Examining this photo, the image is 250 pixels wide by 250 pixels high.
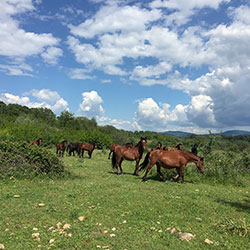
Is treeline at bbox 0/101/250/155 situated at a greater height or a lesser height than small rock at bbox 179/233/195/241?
greater

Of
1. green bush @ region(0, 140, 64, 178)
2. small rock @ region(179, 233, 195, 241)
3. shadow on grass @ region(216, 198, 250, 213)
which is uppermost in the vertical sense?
green bush @ region(0, 140, 64, 178)

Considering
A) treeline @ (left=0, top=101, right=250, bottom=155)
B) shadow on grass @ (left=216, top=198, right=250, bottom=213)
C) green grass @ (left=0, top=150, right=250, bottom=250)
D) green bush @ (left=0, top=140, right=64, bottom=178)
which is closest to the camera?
green grass @ (left=0, top=150, right=250, bottom=250)

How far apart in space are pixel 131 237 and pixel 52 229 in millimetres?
1832

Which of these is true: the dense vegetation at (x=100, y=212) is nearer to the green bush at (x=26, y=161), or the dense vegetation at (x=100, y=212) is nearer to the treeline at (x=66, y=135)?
the green bush at (x=26, y=161)

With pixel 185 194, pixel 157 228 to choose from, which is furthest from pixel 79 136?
pixel 157 228

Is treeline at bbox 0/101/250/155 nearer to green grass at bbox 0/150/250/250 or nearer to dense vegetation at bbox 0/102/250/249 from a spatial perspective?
dense vegetation at bbox 0/102/250/249

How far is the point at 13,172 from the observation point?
9.69 m

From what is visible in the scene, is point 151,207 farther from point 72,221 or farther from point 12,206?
point 12,206

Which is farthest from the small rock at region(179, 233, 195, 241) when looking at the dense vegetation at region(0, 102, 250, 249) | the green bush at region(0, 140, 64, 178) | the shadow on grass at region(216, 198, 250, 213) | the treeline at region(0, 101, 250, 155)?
the treeline at region(0, 101, 250, 155)

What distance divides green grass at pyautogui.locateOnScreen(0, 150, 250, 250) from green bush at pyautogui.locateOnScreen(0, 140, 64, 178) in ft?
2.83

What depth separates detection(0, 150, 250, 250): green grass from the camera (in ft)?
13.9

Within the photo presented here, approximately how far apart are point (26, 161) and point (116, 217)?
684 centimetres

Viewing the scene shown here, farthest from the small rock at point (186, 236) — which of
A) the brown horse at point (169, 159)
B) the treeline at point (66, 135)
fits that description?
the treeline at point (66, 135)

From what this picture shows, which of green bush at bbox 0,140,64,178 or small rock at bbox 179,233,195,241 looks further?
green bush at bbox 0,140,64,178
